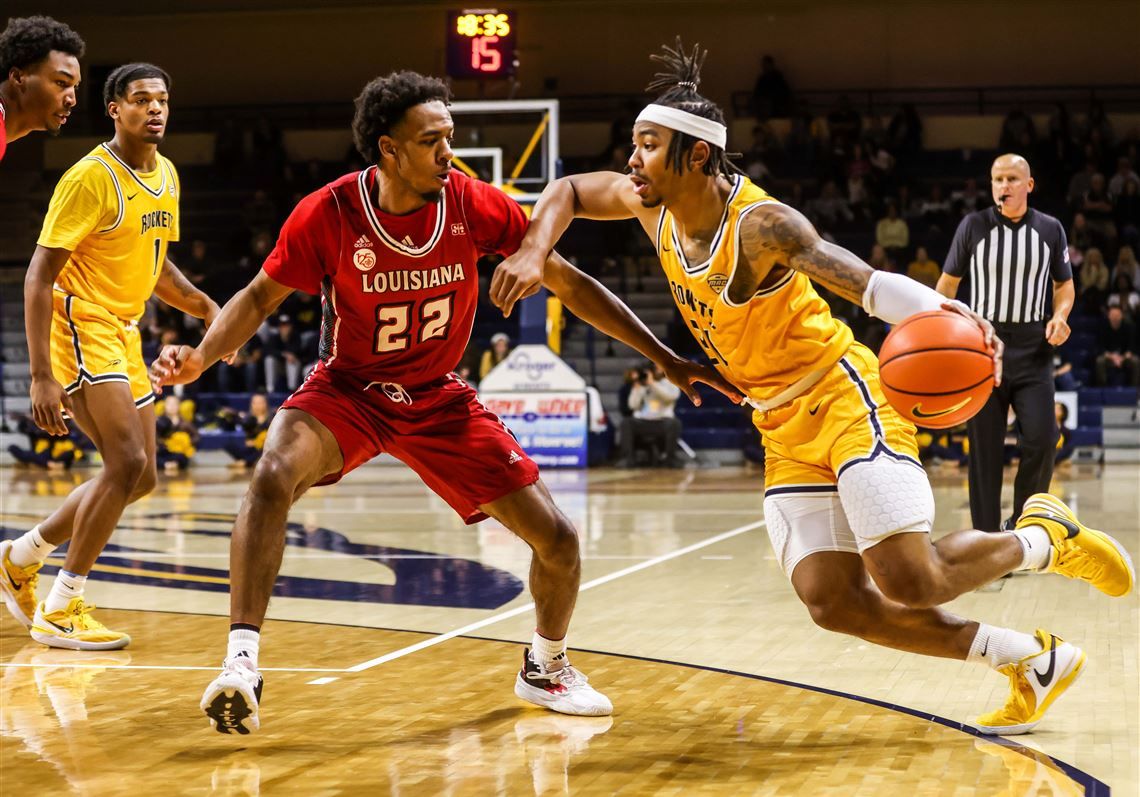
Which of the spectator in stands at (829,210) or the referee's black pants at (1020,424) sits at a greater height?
the spectator in stands at (829,210)

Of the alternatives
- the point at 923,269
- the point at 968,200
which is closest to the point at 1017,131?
the point at 968,200

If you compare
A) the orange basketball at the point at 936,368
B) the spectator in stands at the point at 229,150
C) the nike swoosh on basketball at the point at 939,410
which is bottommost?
the nike swoosh on basketball at the point at 939,410

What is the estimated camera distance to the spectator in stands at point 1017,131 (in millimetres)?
20078

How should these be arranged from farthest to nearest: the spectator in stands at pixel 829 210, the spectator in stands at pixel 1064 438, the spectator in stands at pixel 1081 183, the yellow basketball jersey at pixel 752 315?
the spectator in stands at pixel 829 210 → the spectator in stands at pixel 1081 183 → the spectator in stands at pixel 1064 438 → the yellow basketball jersey at pixel 752 315

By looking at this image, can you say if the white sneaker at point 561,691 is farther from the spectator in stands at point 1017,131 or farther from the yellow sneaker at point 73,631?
the spectator in stands at point 1017,131

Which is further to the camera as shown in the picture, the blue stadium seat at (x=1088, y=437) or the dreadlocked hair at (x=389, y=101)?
the blue stadium seat at (x=1088, y=437)

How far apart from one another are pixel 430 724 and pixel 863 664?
5.84 ft

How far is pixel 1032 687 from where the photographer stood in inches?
161

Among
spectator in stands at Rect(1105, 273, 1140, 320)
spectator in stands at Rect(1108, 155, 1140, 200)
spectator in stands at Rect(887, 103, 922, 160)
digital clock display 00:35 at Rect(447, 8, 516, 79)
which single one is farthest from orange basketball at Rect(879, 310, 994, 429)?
spectator in stands at Rect(887, 103, 922, 160)

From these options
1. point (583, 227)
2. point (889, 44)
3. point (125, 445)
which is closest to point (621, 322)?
point (125, 445)

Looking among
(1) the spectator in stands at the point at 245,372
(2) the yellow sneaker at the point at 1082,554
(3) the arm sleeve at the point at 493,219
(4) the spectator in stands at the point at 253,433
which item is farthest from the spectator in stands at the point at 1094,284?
(3) the arm sleeve at the point at 493,219

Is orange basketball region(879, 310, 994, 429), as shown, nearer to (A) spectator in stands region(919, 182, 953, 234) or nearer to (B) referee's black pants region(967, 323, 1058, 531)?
(B) referee's black pants region(967, 323, 1058, 531)

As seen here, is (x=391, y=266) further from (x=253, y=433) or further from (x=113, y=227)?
(x=253, y=433)

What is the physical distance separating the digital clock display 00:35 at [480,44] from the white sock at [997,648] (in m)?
12.2
